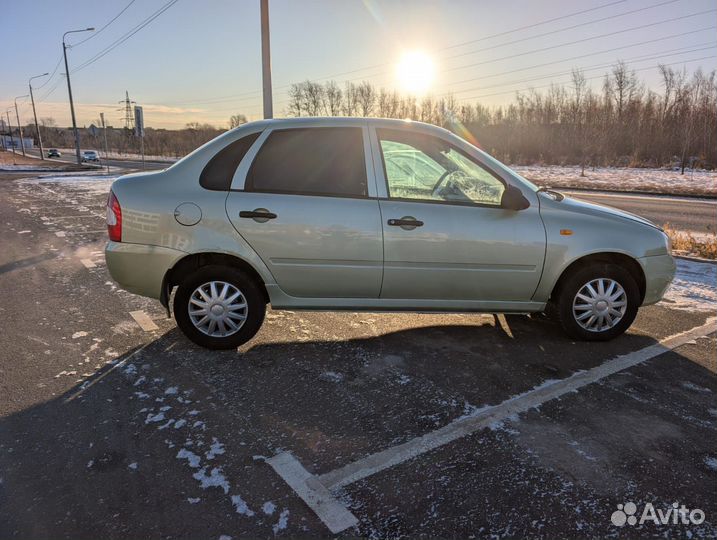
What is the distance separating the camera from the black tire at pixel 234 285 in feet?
12.5

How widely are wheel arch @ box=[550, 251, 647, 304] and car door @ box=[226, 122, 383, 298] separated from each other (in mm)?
1580

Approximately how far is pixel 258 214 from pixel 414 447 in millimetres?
2085

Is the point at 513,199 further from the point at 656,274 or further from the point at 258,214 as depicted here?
the point at 258,214

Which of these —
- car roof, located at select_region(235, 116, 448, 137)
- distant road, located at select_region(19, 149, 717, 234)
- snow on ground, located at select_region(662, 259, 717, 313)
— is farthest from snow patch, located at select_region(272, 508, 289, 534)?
distant road, located at select_region(19, 149, 717, 234)

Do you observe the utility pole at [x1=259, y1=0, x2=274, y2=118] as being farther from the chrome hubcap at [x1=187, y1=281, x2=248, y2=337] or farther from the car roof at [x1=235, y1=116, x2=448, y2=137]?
the chrome hubcap at [x1=187, y1=281, x2=248, y2=337]

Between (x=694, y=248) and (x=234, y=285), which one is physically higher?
(x=234, y=285)

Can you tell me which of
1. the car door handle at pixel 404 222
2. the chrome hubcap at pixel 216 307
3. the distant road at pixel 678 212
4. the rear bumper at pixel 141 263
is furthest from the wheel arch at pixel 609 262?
the distant road at pixel 678 212

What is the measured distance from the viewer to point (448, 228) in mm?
3748

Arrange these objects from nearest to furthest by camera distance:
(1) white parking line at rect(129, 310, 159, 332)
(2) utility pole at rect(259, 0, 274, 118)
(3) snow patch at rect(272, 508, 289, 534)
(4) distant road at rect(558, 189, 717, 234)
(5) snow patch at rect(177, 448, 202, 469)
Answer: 1. (3) snow patch at rect(272, 508, 289, 534)
2. (5) snow patch at rect(177, 448, 202, 469)
3. (1) white parking line at rect(129, 310, 159, 332)
4. (2) utility pole at rect(259, 0, 274, 118)
5. (4) distant road at rect(558, 189, 717, 234)

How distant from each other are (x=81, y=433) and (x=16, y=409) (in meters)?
0.63

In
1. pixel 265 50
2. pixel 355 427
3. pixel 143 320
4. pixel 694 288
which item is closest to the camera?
pixel 355 427

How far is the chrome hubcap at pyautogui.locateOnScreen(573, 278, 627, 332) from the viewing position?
4.02 metres

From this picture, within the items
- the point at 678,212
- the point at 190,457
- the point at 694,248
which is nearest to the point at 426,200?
the point at 190,457

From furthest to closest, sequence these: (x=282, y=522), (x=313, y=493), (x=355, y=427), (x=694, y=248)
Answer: (x=694, y=248), (x=355, y=427), (x=313, y=493), (x=282, y=522)
